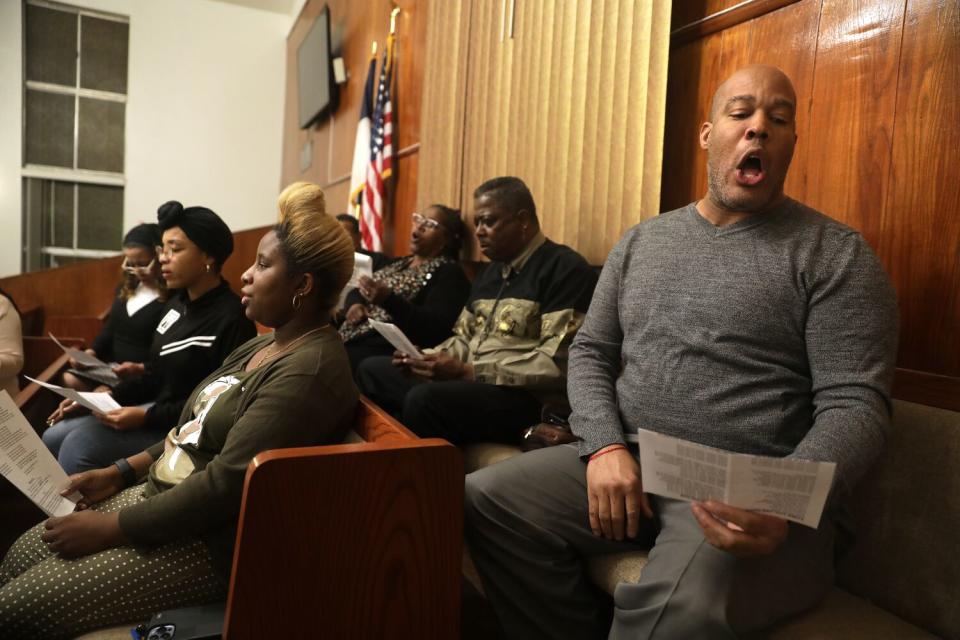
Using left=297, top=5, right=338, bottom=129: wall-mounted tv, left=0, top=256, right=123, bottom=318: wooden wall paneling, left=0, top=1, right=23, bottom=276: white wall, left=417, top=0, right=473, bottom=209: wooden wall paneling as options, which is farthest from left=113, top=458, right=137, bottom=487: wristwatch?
left=0, top=1, right=23, bottom=276: white wall

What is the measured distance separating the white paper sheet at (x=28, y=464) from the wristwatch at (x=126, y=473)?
15 cm

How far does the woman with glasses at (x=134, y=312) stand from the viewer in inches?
115

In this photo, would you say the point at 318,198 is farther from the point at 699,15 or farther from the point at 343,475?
the point at 699,15

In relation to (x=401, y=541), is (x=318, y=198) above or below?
above

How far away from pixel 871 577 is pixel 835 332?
51 cm

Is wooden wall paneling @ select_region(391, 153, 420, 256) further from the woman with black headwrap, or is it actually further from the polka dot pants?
the polka dot pants

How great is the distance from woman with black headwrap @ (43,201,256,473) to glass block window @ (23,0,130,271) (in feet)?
19.8

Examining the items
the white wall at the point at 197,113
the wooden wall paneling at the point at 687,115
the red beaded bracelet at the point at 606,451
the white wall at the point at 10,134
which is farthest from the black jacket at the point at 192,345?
the white wall at the point at 10,134

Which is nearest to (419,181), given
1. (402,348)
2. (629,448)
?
(402,348)

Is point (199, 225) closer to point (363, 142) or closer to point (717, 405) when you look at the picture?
point (717, 405)

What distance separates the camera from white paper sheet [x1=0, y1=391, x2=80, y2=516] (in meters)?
1.35

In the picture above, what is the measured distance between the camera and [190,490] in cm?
Result: 128

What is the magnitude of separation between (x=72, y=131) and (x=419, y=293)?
6360 mm

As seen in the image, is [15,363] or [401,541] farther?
[15,363]
